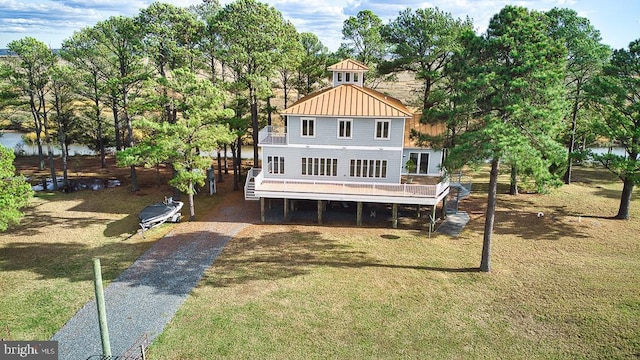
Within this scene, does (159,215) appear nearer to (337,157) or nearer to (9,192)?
(9,192)

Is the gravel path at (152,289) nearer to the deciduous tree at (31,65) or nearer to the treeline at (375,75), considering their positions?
the treeline at (375,75)

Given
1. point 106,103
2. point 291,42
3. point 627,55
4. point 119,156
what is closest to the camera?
point 627,55

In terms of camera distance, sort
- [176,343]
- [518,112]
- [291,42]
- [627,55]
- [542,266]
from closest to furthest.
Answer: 1. [176,343]
2. [518,112]
3. [542,266]
4. [627,55]
5. [291,42]

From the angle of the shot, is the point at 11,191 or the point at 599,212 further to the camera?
the point at 599,212

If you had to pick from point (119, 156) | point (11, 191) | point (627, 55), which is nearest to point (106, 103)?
point (119, 156)

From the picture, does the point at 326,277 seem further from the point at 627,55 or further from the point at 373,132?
the point at 627,55

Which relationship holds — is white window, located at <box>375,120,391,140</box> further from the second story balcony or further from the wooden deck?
the second story balcony
